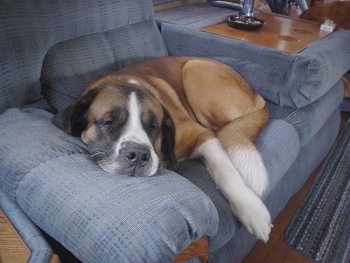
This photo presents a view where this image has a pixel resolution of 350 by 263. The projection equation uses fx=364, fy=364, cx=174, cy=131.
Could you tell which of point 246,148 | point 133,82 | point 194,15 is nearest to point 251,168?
point 246,148

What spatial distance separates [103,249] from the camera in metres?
0.71

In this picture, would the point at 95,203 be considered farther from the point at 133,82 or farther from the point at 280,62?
the point at 280,62

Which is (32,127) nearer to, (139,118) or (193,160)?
(139,118)

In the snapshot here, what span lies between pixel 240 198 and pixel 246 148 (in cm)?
22

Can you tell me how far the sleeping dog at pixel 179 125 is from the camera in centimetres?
109

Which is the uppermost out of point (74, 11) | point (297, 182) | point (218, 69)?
point (74, 11)

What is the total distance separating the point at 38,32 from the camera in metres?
1.28

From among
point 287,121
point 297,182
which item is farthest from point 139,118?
point 297,182

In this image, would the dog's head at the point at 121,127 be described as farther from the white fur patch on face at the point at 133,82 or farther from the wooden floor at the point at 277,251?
the wooden floor at the point at 277,251

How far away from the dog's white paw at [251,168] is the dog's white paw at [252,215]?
8cm

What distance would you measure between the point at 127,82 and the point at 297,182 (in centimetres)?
102

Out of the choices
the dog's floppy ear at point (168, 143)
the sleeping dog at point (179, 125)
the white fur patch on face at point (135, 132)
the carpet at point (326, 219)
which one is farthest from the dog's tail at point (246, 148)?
the carpet at point (326, 219)

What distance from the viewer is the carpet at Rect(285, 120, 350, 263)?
5.37 ft

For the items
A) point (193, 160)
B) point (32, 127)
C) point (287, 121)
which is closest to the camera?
point (32, 127)
